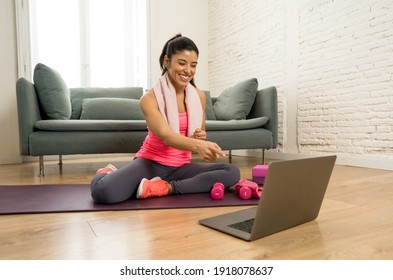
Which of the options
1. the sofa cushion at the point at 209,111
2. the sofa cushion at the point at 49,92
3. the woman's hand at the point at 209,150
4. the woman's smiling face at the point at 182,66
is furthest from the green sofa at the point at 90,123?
the woman's hand at the point at 209,150

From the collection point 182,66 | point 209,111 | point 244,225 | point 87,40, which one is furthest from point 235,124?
point 87,40

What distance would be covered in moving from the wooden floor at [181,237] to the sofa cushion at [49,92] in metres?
1.42

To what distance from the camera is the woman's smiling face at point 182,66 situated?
1.58m

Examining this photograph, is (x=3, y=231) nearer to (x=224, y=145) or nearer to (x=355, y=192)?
(x=355, y=192)

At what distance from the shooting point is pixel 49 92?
8.36ft

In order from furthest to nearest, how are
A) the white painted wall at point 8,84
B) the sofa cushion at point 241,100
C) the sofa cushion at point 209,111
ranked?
1. the white painted wall at point 8,84
2. the sofa cushion at point 209,111
3. the sofa cushion at point 241,100

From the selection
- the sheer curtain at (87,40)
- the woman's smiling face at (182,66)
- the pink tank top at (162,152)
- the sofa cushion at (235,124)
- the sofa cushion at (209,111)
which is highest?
the sheer curtain at (87,40)

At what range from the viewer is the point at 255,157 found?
400cm

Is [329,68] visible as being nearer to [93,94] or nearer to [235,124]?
[235,124]

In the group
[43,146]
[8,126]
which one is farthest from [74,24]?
[43,146]

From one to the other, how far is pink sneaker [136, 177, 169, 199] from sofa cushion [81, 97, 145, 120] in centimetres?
158

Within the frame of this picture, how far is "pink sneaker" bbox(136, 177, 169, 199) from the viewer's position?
1.52 meters

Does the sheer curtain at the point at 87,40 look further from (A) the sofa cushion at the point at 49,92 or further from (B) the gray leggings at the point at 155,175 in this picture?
(B) the gray leggings at the point at 155,175
